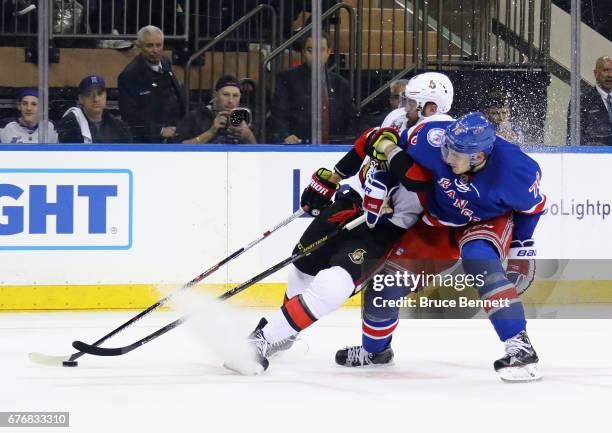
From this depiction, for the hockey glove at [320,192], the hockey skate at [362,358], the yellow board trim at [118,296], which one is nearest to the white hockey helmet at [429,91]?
the hockey glove at [320,192]

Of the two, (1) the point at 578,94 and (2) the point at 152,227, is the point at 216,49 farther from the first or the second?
(1) the point at 578,94

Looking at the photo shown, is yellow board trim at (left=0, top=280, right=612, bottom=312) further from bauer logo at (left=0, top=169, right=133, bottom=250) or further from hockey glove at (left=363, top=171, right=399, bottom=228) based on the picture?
hockey glove at (left=363, top=171, right=399, bottom=228)

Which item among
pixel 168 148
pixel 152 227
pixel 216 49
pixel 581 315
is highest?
pixel 216 49

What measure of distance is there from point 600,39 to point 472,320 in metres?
1.85

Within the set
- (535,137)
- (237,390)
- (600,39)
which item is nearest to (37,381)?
(237,390)

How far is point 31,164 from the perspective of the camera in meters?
6.68

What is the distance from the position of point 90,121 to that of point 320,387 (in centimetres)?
286

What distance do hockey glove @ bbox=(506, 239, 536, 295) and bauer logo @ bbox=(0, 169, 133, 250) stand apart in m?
2.63

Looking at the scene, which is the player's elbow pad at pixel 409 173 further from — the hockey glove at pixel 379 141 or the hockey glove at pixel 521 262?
the hockey glove at pixel 521 262

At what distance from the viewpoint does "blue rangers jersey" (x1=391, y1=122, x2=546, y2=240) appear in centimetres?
444

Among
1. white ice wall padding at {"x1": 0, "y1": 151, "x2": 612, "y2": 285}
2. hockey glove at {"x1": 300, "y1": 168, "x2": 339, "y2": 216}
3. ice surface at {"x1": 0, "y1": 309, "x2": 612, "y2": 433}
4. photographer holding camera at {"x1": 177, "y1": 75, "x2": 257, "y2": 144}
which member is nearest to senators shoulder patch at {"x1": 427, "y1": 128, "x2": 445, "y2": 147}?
hockey glove at {"x1": 300, "y1": 168, "x2": 339, "y2": 216}

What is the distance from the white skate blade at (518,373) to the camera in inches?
175

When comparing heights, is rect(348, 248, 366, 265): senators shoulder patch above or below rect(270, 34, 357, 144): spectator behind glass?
below

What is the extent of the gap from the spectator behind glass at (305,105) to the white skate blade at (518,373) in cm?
276
